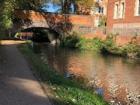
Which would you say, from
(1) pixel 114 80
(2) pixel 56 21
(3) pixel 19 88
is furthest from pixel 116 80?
(2) pixel 56 21

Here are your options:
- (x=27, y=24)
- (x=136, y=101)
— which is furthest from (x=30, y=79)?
(x=27, y=24)

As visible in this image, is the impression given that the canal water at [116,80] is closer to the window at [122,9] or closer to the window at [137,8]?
the window at [137,8]

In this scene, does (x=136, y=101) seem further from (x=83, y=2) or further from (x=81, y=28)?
(x=83, y=2)

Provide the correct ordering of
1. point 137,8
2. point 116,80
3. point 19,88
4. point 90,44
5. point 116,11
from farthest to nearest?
point 116,11, point 90,44, point 137,8, point 116,80, point 19,88

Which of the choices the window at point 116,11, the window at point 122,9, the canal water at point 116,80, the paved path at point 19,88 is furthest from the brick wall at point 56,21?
the paved path at point 19,88

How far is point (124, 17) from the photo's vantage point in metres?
50.7

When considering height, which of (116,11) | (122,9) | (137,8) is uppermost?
(137,8)

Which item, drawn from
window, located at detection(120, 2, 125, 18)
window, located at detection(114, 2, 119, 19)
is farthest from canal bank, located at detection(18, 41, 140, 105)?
window, located at detection(114, 2, 119, 19)

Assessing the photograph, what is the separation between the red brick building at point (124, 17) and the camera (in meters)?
47.4

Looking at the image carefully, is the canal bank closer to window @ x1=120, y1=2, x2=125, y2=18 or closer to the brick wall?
window @ x1=120, y1=2, x2=125, y2=18

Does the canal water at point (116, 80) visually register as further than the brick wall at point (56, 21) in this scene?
No

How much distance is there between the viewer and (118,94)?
18.2m

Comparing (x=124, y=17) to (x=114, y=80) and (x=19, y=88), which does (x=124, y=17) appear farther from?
(x=19, y=88)

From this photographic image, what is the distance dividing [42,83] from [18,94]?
7.48 feet
